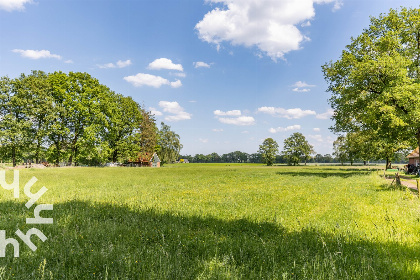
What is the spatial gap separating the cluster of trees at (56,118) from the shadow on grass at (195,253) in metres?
46.0

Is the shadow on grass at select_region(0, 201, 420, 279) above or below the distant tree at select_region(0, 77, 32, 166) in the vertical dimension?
below

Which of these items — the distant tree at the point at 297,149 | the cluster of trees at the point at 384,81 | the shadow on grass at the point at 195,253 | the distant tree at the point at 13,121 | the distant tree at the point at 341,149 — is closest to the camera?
the shadow on grass at the point at 195,253

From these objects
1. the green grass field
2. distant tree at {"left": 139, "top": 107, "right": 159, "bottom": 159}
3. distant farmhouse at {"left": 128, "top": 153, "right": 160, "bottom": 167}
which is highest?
distant tree at {"left": 139, "top": 107, "right": 159, "bottom": 159}

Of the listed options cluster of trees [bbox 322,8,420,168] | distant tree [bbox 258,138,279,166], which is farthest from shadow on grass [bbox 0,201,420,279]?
distant tree [bbox 258,138,279,166]

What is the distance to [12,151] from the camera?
44344 millimetres

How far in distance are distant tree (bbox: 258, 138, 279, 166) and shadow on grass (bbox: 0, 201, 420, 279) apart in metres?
113

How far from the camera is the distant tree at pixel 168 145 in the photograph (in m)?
92.7

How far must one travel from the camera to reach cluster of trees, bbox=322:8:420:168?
73.4 ft

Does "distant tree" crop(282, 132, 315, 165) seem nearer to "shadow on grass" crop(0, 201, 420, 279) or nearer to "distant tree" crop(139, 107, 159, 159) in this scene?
"distant tree" crop(139, 107, 159, 159)

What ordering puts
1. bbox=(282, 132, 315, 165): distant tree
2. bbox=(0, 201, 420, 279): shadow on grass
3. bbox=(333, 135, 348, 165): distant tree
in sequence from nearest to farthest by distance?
bbox=(0, 201, 420, 279): shadow on grass, bbox=(333, 135, 348, 165): distant tree, bbox=(282, 132, 315, 165): distant tree

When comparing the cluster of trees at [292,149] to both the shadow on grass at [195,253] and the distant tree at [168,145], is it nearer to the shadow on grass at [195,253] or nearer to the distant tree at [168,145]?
the distant tree at [168,145]

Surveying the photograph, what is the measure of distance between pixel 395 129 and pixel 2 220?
3181 cm

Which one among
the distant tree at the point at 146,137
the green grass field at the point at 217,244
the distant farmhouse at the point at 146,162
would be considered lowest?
the distant farmhouse at the point at 146,162

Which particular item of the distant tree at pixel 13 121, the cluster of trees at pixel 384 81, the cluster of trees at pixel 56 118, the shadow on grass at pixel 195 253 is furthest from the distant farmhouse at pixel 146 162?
the shadow on grass at pixel 195 253
